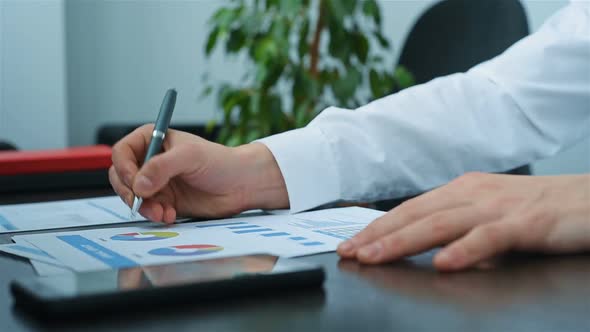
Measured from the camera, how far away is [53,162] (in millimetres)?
1061

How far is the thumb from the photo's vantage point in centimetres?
73

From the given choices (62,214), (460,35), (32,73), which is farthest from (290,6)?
(62,214)

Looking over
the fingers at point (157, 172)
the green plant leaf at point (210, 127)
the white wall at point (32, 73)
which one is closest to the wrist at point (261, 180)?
the fingers at point (157, 172)

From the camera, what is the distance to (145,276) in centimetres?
41

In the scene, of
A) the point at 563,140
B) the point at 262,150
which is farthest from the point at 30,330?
the point at 563,140

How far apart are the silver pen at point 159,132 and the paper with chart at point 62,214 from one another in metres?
0.03

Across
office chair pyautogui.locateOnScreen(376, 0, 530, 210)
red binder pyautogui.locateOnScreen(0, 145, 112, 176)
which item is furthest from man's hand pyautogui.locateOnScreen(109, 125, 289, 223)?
office chair pyautogui.locateOnScreen(376, 0, 530, 210)

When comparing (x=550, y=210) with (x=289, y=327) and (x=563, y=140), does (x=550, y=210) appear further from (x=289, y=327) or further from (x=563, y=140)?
(x=563, y=140)

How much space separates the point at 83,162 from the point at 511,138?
63cm

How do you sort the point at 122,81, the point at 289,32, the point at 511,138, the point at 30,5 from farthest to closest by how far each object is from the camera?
the point at 122,81 < the point at 30,5 < the point at 289,32 < the point at 511,138

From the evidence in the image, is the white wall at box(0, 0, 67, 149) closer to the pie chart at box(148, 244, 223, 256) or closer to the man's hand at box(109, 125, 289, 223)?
the man's hand at box(109, 125, 289, 223)

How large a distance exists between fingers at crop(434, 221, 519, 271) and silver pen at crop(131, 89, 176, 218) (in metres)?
0.38

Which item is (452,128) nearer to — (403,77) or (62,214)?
(62,214)

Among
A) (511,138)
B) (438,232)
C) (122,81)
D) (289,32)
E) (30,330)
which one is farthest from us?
(122,81)
